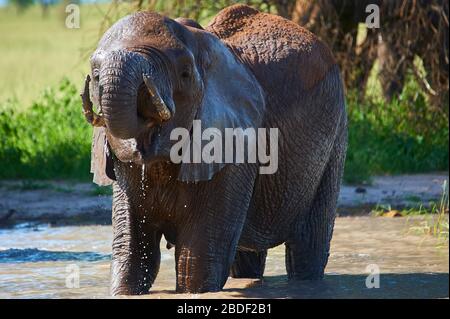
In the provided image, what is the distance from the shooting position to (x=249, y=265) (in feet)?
22.1

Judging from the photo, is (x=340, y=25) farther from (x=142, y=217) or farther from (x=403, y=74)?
(x=142, y=217)

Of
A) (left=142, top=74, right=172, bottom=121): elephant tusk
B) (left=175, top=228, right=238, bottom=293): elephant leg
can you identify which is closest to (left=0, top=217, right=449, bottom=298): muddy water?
(left=175, top=228, right=238, bottom=293): elephant leg

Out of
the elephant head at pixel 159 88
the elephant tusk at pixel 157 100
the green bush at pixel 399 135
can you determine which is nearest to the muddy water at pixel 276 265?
the elephant head at pixel 159 88

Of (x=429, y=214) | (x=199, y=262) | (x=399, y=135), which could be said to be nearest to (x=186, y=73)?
(x=199, y=262)

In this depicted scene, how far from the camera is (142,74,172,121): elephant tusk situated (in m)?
4.89

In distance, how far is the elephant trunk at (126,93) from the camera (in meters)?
4.77

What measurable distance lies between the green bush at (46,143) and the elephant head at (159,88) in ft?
15.4

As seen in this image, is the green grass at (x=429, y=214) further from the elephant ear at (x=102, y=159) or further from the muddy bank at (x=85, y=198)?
the elephant ear at (x=102, y=159)

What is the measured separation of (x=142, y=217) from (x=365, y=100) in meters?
5.92

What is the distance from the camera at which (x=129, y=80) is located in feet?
15.8

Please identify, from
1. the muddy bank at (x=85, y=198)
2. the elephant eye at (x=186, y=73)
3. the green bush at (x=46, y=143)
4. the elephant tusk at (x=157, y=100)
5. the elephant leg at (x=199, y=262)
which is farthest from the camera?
the green bush at (x=46, y=143)

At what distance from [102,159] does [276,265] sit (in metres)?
2.16

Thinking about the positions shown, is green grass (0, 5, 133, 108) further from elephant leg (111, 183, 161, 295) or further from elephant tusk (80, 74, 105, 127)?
elephant tusk (80, 74, 105, 127)
